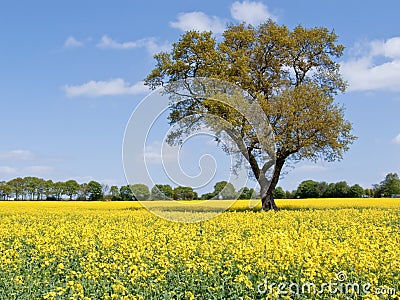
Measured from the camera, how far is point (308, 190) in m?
88.6

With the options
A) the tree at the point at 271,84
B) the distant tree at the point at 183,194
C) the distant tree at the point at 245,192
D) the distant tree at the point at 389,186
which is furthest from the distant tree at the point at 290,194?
the tree at the point at 271,84

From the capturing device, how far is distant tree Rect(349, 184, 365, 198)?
275 feet

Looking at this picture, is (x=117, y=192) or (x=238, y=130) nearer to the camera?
(x=238, y=130)

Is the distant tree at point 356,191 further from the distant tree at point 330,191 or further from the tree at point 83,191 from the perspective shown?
the tree at point 83,191

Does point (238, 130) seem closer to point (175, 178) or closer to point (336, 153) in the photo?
point (336, 153)

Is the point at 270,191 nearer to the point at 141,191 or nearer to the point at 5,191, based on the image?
the point at 141,191

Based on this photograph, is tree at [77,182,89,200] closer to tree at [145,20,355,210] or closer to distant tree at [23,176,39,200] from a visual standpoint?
distant tree at [23,176,39,200]

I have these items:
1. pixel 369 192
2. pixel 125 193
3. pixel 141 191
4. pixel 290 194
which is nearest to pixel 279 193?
pixel 290 194

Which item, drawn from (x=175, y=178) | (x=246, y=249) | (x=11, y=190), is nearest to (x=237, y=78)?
(x=175, y=178)

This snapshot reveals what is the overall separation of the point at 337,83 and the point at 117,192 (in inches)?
1980

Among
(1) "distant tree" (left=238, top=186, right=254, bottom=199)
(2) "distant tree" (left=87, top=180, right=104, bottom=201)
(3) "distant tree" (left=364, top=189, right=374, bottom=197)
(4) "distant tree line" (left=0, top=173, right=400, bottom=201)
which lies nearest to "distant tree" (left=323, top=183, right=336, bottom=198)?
(4) "distant tree line" (left=0, top=173, right=400, bottom=201)

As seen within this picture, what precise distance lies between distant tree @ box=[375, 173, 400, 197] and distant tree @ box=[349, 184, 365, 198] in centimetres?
479

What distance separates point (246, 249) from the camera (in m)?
10.2

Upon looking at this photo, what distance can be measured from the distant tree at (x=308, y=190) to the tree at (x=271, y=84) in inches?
2090
